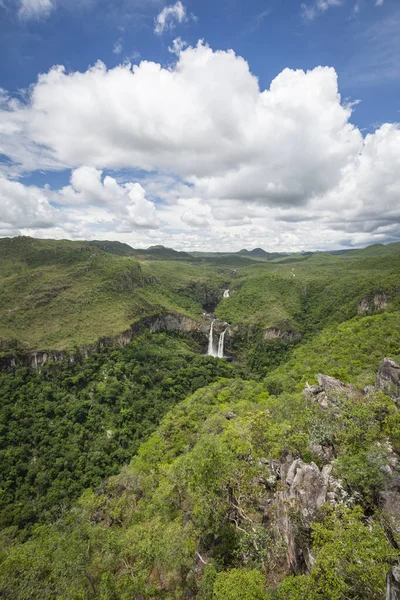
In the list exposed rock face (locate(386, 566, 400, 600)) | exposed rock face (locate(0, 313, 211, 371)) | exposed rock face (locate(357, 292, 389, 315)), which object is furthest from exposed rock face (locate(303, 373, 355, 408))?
exposed rock face (locate(357, 292, 389, 315))

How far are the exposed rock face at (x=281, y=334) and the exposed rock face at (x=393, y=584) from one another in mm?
111771

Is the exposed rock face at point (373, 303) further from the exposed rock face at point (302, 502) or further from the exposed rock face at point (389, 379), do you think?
the exposed rock face at point (302, 502)

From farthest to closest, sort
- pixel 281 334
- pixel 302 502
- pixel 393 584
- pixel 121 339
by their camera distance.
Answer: pixel 281 334 → pixel 121 339 → pixel 302 502 → pixel 393 584

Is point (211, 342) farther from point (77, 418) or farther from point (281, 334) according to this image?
point (77, 418)

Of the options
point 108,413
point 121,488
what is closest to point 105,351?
point 108,413

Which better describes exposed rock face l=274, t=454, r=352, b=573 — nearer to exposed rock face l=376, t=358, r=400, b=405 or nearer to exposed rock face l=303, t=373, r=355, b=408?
exposed rock face l=303, t=373, r=355, b=408

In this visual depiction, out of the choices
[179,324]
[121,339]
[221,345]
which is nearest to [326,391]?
[121,339]

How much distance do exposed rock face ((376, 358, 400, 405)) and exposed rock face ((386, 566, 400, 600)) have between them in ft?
78.2

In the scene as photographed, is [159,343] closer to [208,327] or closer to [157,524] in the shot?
[208,327]

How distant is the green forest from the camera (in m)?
16.2

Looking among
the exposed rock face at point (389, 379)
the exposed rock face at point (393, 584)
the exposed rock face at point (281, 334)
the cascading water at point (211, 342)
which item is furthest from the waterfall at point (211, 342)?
the exposed rock face at point (393, 584)

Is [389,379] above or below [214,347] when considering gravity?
above

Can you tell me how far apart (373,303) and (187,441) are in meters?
87.9

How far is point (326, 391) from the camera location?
3850 cm
